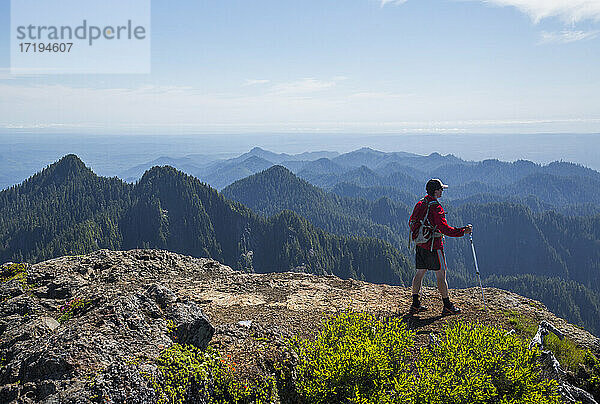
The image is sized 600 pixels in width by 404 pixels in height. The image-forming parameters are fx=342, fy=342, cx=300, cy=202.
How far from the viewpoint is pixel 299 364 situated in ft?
23.9

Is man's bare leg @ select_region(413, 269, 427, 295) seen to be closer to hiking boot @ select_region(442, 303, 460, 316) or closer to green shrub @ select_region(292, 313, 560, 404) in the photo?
hiking boot @ select_region(442, 303, 460, 316)

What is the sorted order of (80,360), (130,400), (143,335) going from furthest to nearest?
(143,335) < (80,360) < (130,400)

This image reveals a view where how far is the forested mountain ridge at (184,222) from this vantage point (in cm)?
14575

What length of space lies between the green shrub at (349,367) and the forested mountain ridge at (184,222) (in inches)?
5734

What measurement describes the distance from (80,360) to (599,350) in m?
13.6

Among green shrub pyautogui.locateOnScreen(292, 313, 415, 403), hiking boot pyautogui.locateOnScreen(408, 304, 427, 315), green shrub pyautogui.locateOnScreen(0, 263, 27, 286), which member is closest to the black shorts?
hiking boot pyautogui.locateOnScreen(408, 304, 427, 315)

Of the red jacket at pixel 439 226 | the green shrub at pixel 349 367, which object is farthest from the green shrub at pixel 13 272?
the red jacket at pixel 439 226

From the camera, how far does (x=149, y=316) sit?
26.6ft

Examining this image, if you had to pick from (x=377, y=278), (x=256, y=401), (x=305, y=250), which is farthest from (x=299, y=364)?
(x=377, y=278)

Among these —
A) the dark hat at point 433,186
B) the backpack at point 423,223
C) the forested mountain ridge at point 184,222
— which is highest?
the dark hat at point 433,186

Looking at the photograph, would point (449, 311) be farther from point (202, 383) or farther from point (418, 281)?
point (202, 383)

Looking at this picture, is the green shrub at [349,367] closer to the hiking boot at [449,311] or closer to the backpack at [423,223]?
the backpack at [423,223]

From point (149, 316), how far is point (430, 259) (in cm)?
851

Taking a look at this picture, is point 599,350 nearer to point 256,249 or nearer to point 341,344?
point 341,344
